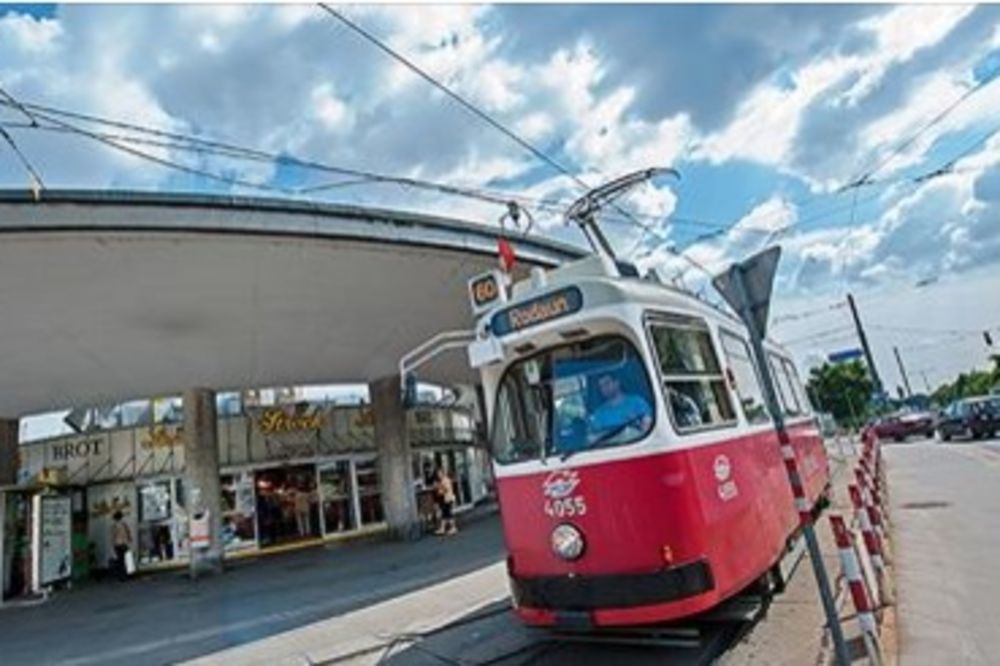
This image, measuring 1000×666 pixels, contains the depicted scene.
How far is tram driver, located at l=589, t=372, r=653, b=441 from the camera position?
5.48 meters

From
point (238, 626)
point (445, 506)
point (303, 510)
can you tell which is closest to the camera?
point (238, 626)

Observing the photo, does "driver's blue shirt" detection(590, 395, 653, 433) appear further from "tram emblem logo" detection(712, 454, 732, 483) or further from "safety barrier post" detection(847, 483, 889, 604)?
"safety barrier post" detection(847, 483, 889, 604)

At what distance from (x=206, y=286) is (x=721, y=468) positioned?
9.23 meters

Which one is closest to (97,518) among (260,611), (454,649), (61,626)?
(61,626)

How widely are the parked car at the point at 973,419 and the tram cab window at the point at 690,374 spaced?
27.3 m

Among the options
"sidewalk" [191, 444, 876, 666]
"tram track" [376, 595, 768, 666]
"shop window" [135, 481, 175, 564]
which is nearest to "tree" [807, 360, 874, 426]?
"shop window" [135, 481, 175, 564]

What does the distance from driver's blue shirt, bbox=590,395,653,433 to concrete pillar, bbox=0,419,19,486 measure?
715 inches

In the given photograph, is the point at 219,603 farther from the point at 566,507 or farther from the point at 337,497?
the point at 337,497

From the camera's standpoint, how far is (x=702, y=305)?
698cm

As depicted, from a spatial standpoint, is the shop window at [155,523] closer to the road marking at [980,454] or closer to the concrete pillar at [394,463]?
the concrete pillar at [394,463]

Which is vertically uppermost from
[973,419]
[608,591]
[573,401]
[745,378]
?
[745,378]

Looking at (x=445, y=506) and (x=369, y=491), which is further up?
(x=369, y=491)

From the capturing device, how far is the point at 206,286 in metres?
12.0

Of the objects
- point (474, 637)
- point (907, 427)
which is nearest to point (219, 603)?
point (474, 637)
